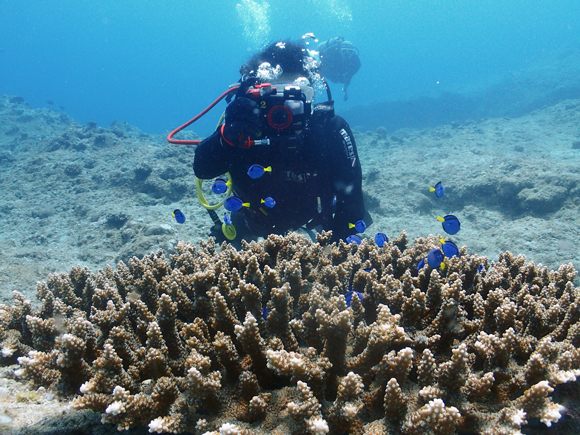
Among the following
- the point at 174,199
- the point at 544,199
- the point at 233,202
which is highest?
the point at 174,199

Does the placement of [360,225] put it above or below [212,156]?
below

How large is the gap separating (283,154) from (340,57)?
17299 millimetres

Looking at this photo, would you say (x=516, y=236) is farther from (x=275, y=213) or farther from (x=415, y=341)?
(x=415, y=341)

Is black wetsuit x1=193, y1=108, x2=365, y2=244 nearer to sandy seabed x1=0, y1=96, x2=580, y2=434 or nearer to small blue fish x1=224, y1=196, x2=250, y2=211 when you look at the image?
small blue fish x1=224, y1=196, x2=250, y2=211

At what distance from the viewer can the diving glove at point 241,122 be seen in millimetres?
4012

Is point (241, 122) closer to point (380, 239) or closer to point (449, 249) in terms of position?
point (380, 239)

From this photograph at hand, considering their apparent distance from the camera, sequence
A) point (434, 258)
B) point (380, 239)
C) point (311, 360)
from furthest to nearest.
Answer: point (380, 239)
point (434, 258)
point (311, 360)

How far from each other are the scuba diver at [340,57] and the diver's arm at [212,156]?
51.4 feet

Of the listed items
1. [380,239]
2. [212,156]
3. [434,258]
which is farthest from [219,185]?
[434,258]

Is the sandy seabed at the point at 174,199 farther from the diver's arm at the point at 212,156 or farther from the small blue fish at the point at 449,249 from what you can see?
the small blue fish at the point at 449,249

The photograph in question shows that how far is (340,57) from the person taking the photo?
61.7ft

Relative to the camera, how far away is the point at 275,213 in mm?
4941

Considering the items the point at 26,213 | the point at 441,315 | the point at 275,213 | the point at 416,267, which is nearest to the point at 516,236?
the point at 416,267

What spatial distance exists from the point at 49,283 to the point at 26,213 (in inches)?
319
